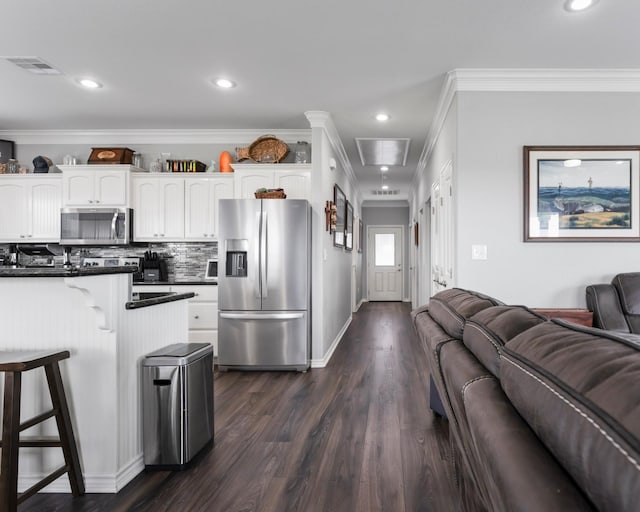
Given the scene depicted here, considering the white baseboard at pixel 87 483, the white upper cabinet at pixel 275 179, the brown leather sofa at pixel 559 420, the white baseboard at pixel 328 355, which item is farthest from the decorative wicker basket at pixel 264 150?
the brown leather sofa at pixel 559 420

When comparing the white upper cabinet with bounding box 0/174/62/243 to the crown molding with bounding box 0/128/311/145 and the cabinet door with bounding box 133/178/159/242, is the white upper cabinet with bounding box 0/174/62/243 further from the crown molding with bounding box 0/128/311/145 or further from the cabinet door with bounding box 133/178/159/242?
the cabinet door with bounding box 133/178/159/242

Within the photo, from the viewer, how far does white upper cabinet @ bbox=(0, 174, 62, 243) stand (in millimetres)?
5027

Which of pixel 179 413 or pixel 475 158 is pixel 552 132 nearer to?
pixel 475 158

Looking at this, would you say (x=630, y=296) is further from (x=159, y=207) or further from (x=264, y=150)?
(x=159, y=207)

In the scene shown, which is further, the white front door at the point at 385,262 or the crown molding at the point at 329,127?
the white front door at the point at 385,262

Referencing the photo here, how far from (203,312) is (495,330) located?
3.89 meters

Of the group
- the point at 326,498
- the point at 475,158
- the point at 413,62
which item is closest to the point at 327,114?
the point at 413,62

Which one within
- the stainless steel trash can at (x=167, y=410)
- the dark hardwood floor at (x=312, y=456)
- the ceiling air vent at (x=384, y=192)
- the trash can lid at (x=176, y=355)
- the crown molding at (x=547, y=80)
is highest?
the ceiling air vent at (x=384, y=192)

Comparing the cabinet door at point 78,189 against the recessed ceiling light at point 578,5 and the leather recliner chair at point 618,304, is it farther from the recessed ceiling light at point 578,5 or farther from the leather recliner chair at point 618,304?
the leather recliner chair at point 618,304

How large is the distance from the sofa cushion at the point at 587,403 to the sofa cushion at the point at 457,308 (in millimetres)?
665

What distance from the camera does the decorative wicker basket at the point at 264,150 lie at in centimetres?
468

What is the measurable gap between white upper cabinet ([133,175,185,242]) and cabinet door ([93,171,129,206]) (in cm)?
12

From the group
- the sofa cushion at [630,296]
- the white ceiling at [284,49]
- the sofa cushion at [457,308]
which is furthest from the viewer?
the sofa cushion at [630,296]

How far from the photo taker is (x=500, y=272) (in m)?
3.43
